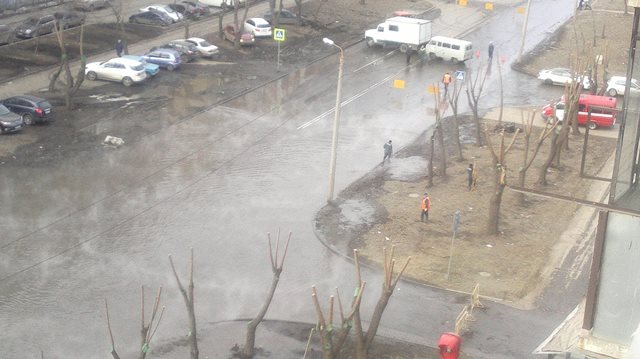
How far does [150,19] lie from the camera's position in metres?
52.8

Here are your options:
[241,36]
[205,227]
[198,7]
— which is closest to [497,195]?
[205,227]

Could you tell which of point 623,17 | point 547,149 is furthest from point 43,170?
point 623,17

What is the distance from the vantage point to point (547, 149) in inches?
1411

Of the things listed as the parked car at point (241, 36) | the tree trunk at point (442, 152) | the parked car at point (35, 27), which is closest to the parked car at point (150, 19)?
the parked car at point (241, 36)

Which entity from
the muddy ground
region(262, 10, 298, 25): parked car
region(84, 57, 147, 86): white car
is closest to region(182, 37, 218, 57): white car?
region(84, 57, 147, 86): white car

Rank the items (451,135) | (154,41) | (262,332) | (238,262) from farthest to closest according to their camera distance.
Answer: (154,41) < (451,135) < (238,262) < (262,332)

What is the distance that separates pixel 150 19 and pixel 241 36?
6.60 m

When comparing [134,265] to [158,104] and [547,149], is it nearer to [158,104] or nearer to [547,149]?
[158,104]

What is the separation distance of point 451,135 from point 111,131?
45.3 ft

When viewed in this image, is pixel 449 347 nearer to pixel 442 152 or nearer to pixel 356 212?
pixel 356 212

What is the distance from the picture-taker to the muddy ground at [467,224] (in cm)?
2448

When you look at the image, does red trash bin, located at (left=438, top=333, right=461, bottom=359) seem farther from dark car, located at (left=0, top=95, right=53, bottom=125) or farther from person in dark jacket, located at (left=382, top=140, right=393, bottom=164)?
dark car, located at (left=0, top=95, right=53, bottom=125)

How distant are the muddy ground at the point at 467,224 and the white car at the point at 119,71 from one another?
13467 millimetres

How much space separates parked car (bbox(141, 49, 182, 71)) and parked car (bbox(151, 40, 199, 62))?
4.23ft
